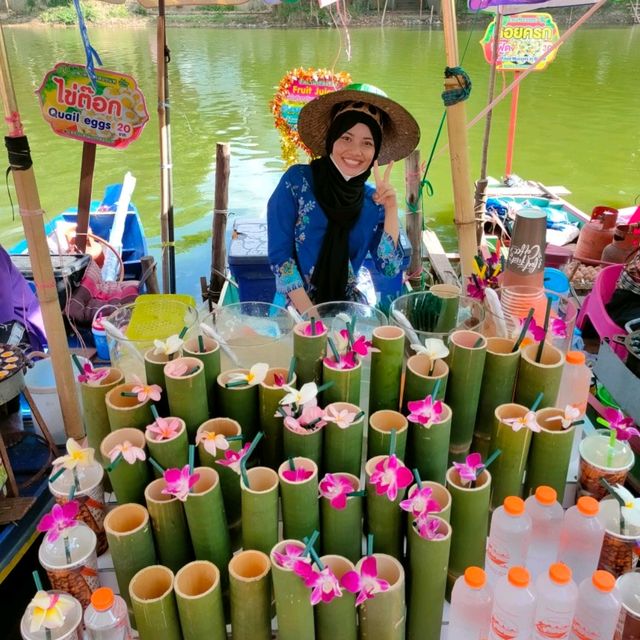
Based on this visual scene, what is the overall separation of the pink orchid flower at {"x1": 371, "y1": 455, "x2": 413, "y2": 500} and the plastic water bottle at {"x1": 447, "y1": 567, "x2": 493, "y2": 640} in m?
0.18

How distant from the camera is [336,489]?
105 cm

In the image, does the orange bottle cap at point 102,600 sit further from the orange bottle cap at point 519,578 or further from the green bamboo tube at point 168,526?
the orange bottle cap at point 519,578

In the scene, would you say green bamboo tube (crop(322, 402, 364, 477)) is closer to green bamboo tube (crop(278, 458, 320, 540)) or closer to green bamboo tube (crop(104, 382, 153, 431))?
green bamboo tube (crop(278, 458, 320, 540))

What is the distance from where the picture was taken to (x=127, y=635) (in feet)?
3.50

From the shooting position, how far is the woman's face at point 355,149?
7.07 feet

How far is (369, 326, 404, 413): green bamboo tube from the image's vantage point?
1.26 m

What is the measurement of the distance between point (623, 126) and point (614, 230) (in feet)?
30.5

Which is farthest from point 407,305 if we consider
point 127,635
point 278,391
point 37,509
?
point 37,509

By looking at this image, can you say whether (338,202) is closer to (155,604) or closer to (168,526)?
(168,526)

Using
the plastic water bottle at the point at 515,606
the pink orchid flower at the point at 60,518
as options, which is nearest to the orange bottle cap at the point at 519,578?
→ the plastic water bottle at the point at 515,606

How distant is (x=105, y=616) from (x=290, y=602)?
33 cm

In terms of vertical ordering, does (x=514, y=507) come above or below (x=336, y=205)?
below

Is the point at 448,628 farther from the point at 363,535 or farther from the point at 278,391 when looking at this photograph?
the point at 278,391

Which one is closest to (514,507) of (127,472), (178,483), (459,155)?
(178,483)
